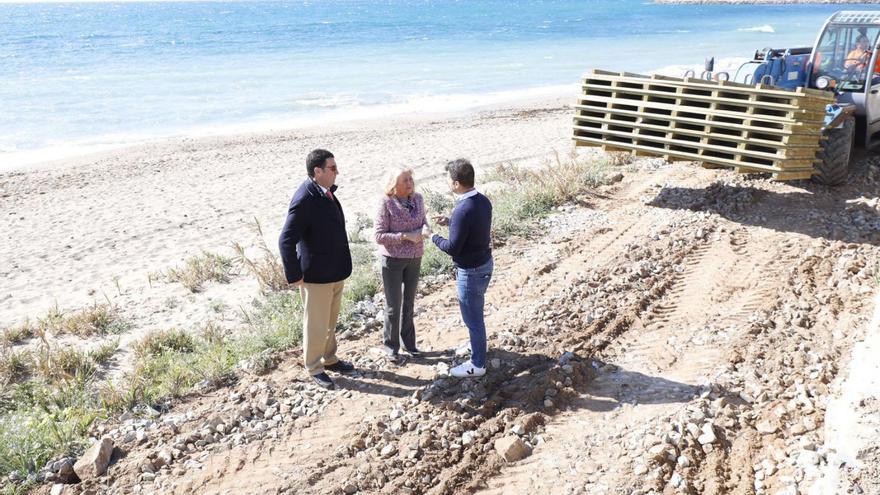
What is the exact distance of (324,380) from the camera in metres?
5.51

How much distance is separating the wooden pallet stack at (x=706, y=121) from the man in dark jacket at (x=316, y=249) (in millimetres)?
5160

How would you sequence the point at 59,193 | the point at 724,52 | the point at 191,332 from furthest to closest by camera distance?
the point at 724,52, the point at 59,193, the point at 191,332

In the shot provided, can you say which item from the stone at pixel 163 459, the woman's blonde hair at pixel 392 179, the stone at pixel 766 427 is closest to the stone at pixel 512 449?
the stone at pixel 766 427

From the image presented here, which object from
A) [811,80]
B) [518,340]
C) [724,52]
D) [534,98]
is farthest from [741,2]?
[518,340]

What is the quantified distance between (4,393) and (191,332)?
1.67m

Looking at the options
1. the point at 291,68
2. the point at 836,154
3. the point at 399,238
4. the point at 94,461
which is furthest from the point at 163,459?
the point at 291,68

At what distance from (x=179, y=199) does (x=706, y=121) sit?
8.96 m

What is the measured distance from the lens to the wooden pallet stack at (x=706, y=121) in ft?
27.3

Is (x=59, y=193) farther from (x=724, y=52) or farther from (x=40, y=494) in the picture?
(x=724, y=52)

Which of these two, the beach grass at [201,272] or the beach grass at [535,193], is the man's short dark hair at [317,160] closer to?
the beach grass at [535,193]

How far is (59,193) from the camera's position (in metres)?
13.7

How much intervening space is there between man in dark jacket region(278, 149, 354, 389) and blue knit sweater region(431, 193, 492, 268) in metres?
0.74

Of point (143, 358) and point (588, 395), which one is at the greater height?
point (588, 395)

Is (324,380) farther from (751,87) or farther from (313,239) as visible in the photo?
(751,87)
